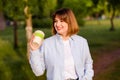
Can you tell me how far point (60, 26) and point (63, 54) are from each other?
1.02ft

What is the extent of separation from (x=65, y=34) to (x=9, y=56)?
14107 mm

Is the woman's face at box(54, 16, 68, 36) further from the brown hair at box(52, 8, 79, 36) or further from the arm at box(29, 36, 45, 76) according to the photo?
the arm at box(29, 36, 45, 76)

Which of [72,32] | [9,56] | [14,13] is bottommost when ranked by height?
[9,56]

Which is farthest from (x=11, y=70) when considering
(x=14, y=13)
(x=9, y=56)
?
(x=9, y=56)

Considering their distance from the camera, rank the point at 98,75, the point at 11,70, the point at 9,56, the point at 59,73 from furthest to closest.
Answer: the point at 9,56
the point at 11,70
the point at 98,75
the point at 59,73

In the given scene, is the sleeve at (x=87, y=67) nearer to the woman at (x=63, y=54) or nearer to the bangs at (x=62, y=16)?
the woman at (x=63, y=54)

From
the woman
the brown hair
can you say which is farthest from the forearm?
the brown hair

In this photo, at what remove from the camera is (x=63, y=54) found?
12.6 ft

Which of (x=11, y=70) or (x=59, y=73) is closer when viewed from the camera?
(x=59, y=73)

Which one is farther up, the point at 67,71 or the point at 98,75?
the point at 67,71

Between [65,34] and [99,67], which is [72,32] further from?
[99,67]

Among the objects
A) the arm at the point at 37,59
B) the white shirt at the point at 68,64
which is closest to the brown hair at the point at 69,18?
the white shirt at the point at 68,64

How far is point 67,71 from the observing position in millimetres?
3848

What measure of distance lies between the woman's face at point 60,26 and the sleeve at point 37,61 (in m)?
0.29
